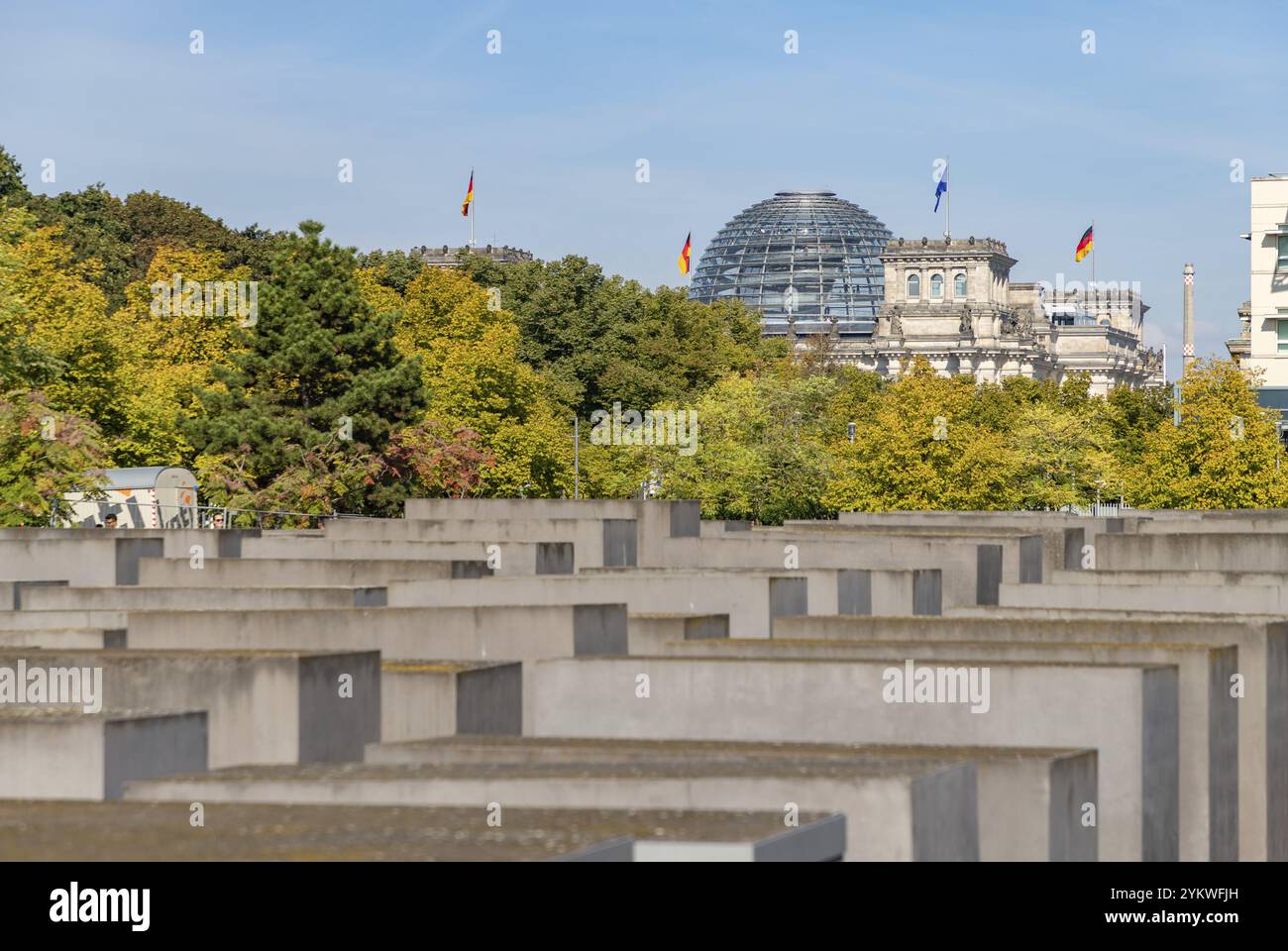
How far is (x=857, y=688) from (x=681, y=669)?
141 cm

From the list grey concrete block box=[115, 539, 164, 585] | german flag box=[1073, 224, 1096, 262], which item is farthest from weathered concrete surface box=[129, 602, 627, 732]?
german flag box=[1073, 224, 1096, 262]

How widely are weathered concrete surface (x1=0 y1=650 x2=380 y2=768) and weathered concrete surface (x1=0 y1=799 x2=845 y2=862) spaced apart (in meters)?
3.81

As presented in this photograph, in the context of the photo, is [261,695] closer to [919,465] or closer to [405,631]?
[405,631]

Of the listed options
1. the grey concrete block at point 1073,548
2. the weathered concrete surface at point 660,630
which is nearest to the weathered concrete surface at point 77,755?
the weathered concrete surface at point 660,630

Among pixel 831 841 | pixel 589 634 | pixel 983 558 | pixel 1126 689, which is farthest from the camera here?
pixel 983 558

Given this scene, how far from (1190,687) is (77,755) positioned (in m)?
9.09

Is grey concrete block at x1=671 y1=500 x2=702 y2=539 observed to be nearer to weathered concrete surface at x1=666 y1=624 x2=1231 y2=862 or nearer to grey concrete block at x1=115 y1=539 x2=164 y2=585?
grey concrete block at x1=115 y1=539 x2=164 y2=585

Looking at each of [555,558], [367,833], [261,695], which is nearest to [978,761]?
[367,833]

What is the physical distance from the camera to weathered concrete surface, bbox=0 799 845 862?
33.7ft

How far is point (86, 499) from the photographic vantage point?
4688 cm

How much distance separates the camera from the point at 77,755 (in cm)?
1382

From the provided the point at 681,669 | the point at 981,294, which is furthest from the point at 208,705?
the point at 981,294
